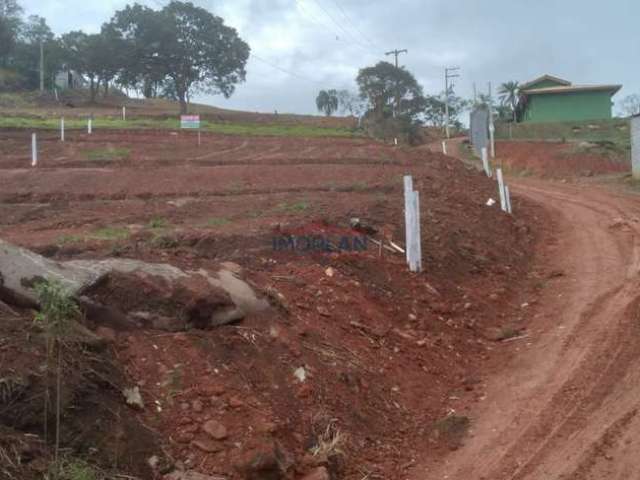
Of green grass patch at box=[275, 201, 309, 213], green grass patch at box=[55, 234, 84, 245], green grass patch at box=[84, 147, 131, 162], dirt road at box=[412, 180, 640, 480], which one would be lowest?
dirt road at box=[412, 180, 640, 480]

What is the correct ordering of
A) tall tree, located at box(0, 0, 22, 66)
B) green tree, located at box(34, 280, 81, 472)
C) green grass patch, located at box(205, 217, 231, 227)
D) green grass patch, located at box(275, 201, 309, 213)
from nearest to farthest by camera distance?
green tree, located at box(34, 280, 81, 472) → green grass patch, located at box(205, 217, 231, 227) → green grass patch, located at box(275, 201, 309, 213) → tall tree, located at box(0, 0, 22, 66)

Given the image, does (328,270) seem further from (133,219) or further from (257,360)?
(133,219)

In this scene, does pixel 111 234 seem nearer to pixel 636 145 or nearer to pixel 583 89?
pixel 636 145

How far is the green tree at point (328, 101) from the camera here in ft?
291

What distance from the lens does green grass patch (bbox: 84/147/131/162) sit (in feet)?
75.2

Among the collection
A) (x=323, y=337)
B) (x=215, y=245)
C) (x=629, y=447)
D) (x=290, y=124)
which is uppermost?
(x=290, y=124)

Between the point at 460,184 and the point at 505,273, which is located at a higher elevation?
the point at 460,184

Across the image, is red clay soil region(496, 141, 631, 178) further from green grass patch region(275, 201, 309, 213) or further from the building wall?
green grass patch region(275, 201, 309, 213)

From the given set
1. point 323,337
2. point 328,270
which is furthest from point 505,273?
point 323,337

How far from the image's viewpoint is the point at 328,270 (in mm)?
8766

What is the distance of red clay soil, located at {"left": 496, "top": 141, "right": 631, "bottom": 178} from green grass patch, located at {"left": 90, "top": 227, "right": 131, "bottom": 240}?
25.8 meters

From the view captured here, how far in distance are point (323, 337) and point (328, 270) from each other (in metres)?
1.74

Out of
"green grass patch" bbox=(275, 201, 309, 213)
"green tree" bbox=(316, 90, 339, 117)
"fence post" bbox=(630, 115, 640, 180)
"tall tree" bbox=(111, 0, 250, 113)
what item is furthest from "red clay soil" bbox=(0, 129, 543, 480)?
"green tree" bbox=(316, 90, 339, 117)

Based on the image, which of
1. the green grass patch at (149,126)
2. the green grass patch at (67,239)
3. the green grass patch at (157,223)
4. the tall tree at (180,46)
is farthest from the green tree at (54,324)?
the tall tree at (180,46)
